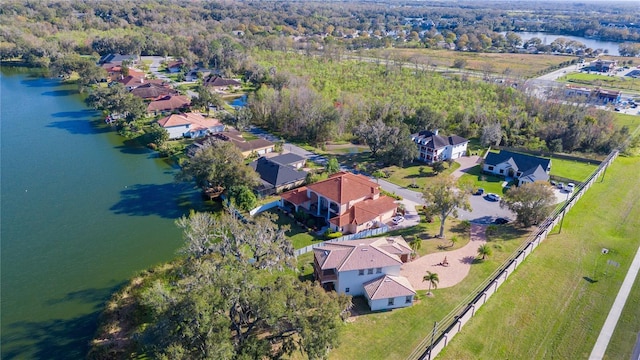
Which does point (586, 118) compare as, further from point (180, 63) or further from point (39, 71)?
point (39, 71)

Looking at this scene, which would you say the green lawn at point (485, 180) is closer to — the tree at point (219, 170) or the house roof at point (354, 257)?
the house roof at point (354, 257)

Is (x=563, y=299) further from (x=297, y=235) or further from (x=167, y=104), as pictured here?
(x=167, y=104)

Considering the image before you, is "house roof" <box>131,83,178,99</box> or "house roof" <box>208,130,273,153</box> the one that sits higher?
"house roof" <box>131,83,178,99</box>

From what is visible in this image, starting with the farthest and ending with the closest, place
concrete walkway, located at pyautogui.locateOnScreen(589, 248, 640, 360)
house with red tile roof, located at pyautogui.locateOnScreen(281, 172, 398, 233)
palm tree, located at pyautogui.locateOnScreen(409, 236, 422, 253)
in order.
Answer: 1. house with red tile roof, located at pyautogui.locateOnScreen(281, 172, 398, 233)
2. palm tree, located at pyautogui.locateOnScreen(409, 236, 422, 253)
3. concrete walkway, located at pyautogui.locateOnScreen(589, 248, 640, 360)

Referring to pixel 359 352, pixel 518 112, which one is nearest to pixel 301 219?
pixel 359 352

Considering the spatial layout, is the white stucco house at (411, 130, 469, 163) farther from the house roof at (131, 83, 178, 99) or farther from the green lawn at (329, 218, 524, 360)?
the house roof at (131, 83, 178, 99)

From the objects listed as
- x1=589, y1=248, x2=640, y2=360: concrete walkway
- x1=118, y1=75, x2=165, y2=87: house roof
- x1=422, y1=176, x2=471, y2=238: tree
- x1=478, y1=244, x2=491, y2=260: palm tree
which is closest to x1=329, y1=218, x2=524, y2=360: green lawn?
x1=478, y1=244, x2=491, y2=260: palm tree

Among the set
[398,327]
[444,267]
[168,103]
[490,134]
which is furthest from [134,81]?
[398,327]
